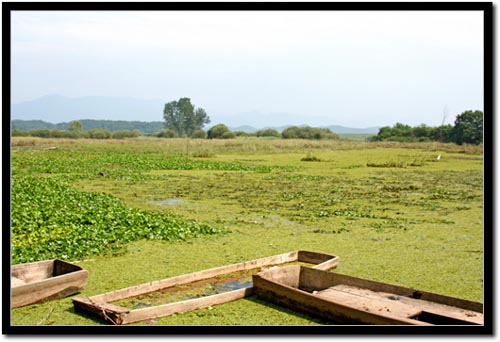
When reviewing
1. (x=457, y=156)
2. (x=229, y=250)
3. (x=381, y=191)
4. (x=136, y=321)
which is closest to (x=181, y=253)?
(x=229, y=250)

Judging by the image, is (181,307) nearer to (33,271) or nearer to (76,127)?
(33,271)

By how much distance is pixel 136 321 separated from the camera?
4020 mm

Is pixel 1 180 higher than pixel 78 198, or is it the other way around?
pixel 1 180

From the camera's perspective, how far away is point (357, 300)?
462cm

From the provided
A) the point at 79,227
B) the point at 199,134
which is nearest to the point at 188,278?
the point at 79,227

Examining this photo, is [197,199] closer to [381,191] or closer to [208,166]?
[381,191]

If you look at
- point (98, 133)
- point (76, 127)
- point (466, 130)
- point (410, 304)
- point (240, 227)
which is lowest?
point (410, 304)

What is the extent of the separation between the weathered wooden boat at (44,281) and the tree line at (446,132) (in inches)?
561

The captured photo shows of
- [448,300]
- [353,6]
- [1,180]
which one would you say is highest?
[353,6]

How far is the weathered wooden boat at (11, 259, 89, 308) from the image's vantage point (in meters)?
4.40

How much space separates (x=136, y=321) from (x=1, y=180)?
4.37ft

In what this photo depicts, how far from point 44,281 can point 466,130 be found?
2329cm

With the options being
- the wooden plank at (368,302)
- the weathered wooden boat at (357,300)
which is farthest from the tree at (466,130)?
the wooden plank at (368,302)

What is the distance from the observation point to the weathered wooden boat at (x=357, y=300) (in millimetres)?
4098
